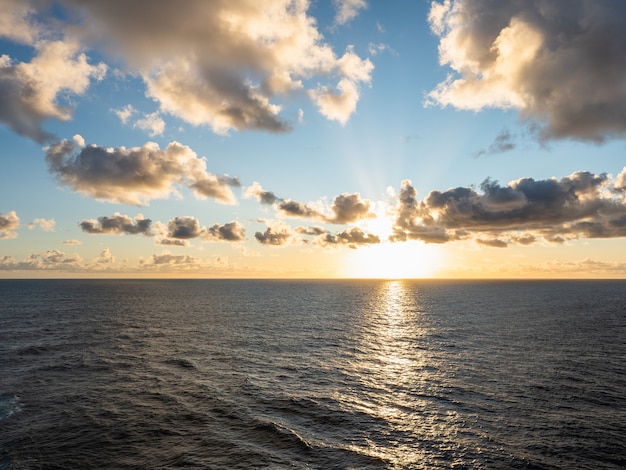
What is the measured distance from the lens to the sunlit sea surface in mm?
31500

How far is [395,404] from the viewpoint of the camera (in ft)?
142

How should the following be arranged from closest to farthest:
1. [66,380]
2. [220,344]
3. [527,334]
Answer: [66,380], [220,344], [527,334]

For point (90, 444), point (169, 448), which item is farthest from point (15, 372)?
point (169, 448)

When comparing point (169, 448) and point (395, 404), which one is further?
point (395, 404)

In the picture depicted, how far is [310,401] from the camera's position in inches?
1720

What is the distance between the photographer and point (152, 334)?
85.6 m

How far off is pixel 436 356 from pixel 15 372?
67623 millimetres

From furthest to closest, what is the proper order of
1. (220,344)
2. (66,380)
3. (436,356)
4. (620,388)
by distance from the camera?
(220,344)
(436,356)
(66,380)
(620,388)

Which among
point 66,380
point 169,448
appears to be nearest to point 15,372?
point 66,380

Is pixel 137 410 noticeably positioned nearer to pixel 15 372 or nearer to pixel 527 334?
pixel 15 372

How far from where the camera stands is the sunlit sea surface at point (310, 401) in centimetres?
3150

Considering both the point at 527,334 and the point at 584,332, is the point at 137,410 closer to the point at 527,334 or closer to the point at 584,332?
the point at 527,334

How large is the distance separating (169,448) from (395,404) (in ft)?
83.2

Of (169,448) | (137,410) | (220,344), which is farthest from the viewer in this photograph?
(220,344)
